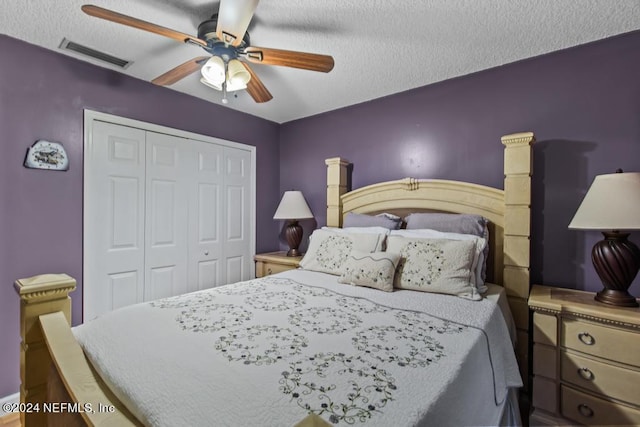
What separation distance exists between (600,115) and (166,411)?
8.89 ft

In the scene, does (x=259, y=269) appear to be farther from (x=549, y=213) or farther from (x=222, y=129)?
(x=549, y=213)

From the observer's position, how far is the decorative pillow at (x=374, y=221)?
2.50 meters

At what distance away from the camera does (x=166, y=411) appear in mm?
744

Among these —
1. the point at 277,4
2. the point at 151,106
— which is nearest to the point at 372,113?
the point at 277,4

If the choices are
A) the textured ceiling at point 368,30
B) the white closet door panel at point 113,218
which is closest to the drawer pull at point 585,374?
the textured ceiling at point 368,30

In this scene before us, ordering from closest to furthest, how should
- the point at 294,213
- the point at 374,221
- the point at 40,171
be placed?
the point at 40,171, the point at 374,221, the point at 294,213

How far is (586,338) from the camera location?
1554 mm

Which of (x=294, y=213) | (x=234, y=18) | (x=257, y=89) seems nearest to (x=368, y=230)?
(x=294, y=213)

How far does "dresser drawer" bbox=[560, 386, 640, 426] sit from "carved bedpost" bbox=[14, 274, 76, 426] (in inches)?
101

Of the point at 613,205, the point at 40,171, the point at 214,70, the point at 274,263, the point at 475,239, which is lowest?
the point at 274,263

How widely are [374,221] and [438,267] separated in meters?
0.83

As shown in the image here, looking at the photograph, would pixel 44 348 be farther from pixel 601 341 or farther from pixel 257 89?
pixel 601 341

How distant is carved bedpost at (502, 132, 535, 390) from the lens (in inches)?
75.9

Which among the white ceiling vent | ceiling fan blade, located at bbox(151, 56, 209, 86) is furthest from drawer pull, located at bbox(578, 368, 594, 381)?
the white ceiling vent
